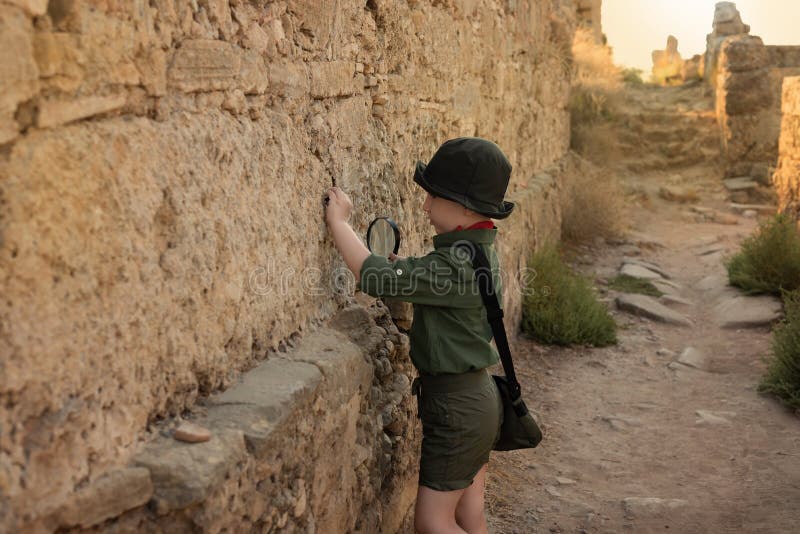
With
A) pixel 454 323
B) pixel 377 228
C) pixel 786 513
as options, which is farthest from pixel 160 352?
pixel 786 513

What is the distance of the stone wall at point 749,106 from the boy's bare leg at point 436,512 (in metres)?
11.8

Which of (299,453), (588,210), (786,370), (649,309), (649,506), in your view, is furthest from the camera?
(588,210)

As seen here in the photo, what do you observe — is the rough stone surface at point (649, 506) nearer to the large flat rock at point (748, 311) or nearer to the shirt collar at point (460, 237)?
the shirt collar at point (460, 237)

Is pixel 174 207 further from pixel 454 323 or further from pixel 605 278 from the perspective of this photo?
pixel 605 278

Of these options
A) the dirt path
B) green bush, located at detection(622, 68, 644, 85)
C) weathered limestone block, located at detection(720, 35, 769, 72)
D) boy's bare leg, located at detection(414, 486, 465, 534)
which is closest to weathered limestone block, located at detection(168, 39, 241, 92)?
boy's bare leg, located at detection(414, 486, 465, 534)

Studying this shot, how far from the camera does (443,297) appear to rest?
2.21m

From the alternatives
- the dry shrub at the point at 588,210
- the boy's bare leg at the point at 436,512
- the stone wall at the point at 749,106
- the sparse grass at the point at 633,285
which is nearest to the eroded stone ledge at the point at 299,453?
the boy's bare leg at the point at 436,512

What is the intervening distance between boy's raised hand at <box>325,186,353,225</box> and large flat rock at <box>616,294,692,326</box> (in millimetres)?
4857

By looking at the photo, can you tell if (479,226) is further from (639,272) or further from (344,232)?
(639,272)

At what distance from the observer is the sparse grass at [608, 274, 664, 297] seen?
289 inches

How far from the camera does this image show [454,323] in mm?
2293

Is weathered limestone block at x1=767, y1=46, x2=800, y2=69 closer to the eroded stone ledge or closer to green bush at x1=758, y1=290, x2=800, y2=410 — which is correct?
green bush at x1=758, y1=290, x2=800, y2=410

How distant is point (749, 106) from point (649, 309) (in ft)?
25.2

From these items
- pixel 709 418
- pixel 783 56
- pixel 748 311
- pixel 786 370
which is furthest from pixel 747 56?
pixel 709 418
